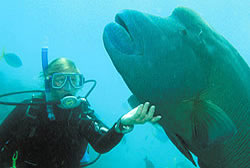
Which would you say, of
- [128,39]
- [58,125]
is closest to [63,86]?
[58,125]

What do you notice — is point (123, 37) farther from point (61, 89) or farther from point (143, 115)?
point (61, 89)

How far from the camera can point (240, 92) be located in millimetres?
1422

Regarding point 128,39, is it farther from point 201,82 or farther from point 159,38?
point 201,82

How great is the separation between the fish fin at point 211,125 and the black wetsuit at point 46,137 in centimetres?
145

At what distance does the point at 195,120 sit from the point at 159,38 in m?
0.56

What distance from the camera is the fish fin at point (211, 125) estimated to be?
121 centimetres

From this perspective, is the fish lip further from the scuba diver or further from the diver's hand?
the scuba diver

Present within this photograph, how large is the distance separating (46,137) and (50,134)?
0.06 metres

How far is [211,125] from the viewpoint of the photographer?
122cm

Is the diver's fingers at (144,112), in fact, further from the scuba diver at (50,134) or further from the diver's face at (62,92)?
the diver's face at (62,92)

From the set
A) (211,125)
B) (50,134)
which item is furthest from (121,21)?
(50,134)

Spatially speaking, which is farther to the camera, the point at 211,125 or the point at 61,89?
the point at 61,89

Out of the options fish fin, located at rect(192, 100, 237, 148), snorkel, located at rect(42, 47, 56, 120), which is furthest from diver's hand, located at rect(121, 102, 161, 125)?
snorkel, located at rect(42, 47, 56, 120)

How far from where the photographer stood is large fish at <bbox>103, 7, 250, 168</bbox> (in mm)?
1225
